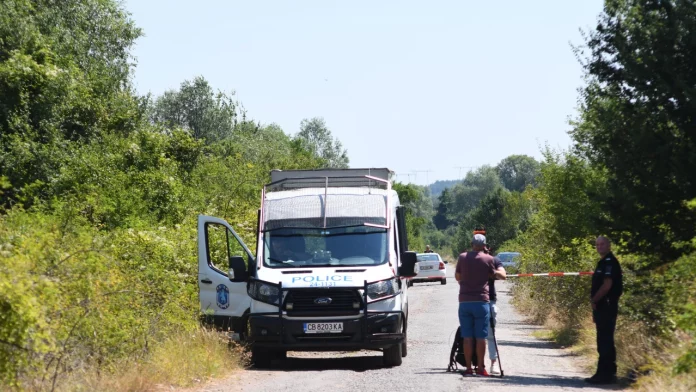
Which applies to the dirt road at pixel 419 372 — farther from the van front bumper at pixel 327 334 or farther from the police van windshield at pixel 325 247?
the police van windshield at pixel 325 247

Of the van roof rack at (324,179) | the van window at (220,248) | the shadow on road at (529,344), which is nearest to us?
the van roof rack at (324,179)

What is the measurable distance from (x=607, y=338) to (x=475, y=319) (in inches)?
67.7

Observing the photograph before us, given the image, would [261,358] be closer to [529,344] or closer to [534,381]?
[534,381]

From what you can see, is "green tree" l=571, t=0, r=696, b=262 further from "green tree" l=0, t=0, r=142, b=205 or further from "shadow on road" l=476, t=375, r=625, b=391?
"green tree" l=0, t=0, r=142, b=205

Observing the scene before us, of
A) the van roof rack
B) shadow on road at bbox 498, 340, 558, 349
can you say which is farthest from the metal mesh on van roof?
shadow on road at bbox 498, 340, 558, 349

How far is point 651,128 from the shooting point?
13.6 meters

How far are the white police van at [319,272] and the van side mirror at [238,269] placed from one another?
0.01 meters

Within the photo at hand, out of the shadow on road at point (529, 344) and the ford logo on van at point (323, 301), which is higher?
the ford logo on van at point (323, 301)

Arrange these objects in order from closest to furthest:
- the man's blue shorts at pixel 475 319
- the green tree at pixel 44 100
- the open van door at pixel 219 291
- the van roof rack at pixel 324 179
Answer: the man's blue shorts at pixel 475 319, the open van door at pixel 219 291, the van roof rack at pixel 324 179, the green tree at pixel 44 100

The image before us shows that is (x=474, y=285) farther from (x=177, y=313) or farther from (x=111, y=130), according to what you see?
(x=111, y=130)

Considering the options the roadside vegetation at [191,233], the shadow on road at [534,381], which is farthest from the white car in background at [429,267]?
the shadow on road at [534,381]

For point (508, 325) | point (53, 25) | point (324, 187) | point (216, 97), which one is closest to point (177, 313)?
point (324, 187)

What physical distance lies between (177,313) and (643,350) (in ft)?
20.3

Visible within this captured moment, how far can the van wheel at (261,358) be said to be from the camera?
15250 mm
